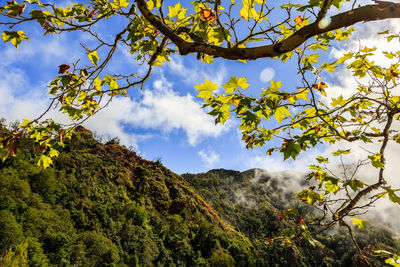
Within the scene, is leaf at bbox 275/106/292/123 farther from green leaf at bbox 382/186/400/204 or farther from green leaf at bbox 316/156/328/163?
green leaf at bbox 316/156/328/163

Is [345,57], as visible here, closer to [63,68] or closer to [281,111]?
[281,111]

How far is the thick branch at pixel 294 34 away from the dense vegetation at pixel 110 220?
15.5 ft

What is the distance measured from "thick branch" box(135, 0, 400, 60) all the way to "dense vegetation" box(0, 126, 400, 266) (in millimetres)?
4726

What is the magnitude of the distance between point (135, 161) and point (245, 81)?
5650 cm

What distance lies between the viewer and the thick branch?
2.95 feet

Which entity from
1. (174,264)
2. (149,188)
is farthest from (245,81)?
(149,188)

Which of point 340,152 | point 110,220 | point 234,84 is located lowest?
point 340,152

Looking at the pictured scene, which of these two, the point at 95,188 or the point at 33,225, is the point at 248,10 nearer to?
the point at 33,225

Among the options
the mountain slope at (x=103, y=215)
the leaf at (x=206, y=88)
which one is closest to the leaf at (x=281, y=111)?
the leaf at (x=206, y=88)

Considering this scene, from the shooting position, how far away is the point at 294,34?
1.01 metres

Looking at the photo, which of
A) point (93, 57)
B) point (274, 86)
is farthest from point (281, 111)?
point (93, 57)

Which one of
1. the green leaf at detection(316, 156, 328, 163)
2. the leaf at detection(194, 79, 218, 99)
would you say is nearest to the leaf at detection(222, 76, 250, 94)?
the leaf at detection(194, 79, 218, 99)

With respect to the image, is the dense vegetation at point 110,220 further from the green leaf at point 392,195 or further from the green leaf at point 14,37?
the green leaf at point 14,37

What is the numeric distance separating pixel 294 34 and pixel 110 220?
121 ft
